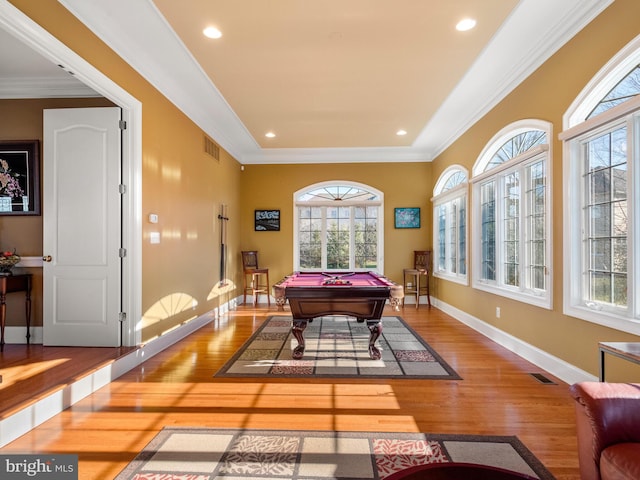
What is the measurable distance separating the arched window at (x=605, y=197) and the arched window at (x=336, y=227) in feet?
15.5

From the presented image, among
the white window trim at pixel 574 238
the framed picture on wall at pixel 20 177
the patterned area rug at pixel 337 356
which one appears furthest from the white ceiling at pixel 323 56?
the patterned area rug at pixel 337 356

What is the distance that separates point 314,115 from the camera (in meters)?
5.53

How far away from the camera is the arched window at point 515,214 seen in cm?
373

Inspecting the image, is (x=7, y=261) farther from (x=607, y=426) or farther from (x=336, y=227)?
(x=336, y=227)

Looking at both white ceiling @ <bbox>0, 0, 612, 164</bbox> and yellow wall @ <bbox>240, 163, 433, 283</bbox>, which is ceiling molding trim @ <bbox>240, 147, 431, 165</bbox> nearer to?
yellow wall @ <bbox>240, 163, 433, 283</bbox>

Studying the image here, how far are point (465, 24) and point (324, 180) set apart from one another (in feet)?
15.6

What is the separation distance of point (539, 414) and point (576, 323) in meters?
1.00

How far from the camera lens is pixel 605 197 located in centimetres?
288

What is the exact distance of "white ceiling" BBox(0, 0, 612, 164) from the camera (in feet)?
9.89

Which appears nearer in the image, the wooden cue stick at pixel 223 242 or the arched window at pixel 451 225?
the arched window at pixel 451 225

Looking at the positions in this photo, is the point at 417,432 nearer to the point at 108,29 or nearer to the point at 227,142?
the point at 108,29

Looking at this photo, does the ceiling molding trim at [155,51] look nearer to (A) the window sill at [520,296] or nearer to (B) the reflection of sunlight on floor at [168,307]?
(B) the reflection of sunlight on floor at [168,307]

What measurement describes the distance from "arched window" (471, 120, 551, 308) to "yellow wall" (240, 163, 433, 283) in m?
2.37

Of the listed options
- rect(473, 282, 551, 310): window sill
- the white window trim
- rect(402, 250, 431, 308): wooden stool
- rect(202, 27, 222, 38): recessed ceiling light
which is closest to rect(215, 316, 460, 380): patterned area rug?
rect(473, 282, 551, 310): window sill
